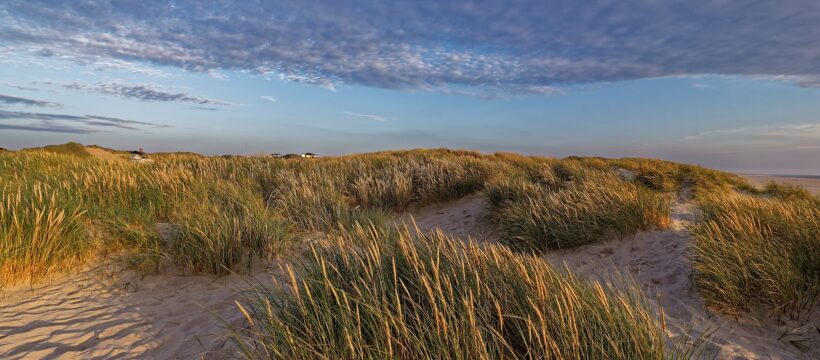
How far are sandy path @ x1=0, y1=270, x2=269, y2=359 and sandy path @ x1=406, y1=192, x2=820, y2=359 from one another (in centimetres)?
262

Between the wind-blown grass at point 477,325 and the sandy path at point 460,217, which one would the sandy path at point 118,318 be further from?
the sandy path at point 460,217

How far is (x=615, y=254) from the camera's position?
5680 millimetres

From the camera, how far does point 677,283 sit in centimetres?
467

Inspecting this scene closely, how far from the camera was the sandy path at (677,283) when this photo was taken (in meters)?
3.39

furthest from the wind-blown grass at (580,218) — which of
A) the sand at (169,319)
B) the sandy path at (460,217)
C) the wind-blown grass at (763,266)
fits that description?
the wind-blown grass at (763,266)

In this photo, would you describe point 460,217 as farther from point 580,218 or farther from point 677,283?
point 677,283

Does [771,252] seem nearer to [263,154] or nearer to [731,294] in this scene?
[731,294]

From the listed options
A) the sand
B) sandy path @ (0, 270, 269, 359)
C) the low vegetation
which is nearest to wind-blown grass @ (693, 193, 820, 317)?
the low vegetation

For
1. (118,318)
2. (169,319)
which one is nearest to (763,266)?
(169,319)

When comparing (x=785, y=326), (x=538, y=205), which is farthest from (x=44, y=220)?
(x=785, y=326)

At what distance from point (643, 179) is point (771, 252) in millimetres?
7504

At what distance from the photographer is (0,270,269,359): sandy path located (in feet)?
10.1

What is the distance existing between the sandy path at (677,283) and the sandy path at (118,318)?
2.62 meters

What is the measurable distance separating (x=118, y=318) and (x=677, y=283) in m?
5.67
